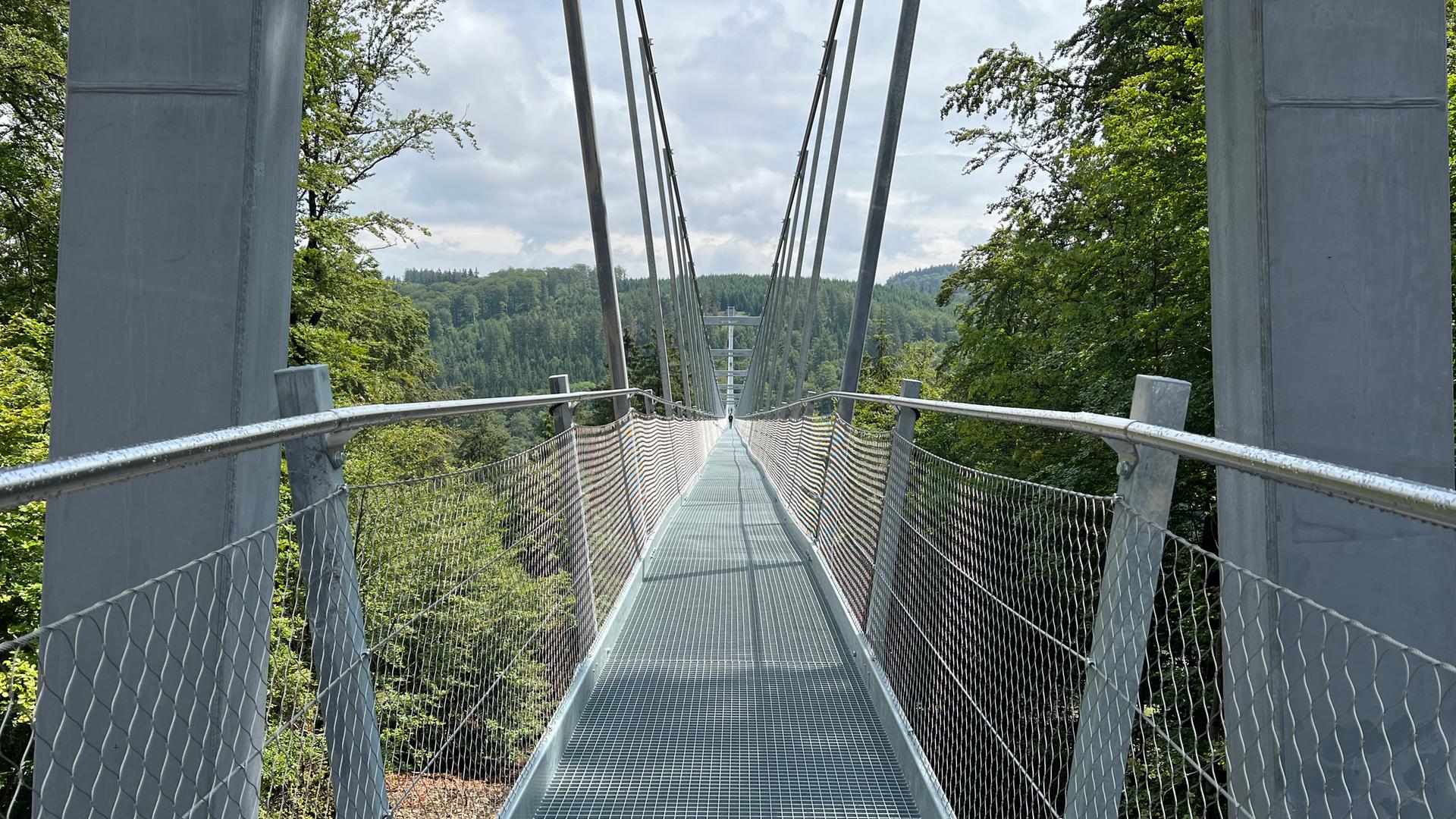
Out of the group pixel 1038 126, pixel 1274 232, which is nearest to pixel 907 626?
pixel 1274 232

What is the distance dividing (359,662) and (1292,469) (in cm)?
164

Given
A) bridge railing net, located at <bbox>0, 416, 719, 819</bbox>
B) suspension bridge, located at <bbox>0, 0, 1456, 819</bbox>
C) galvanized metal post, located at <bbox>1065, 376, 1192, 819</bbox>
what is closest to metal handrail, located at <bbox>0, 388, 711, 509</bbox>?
suspension bridge, located at <bbox>0, 0, 1456, 819</bbox>

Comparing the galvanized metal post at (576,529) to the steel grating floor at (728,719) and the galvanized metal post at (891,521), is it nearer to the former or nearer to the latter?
the steel grating floor at (728,719)

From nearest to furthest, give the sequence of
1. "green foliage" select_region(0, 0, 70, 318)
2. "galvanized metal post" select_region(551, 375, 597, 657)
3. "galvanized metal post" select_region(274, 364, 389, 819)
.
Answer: "galvanized metal post" select_region(274, 364, 389, 819) < "galvanized metal post" select_region(551, 375, 597, 657) < "green foliage" select_region(0, 0, 70, 318)

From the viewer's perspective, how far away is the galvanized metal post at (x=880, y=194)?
7.93 metres

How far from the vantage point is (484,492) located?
2590 mm

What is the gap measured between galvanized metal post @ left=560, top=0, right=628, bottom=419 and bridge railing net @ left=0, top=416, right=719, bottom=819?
15.4 ft

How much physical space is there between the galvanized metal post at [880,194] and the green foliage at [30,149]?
9.60m

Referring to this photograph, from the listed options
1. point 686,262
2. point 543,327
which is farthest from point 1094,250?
point 543,327

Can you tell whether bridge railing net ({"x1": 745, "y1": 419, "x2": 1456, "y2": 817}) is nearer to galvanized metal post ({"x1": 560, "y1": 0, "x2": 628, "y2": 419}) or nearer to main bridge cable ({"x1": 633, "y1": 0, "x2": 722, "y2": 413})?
galvanized metal post ({"x1": 560, "y1": 0, "x2": 628, "y2": 419})

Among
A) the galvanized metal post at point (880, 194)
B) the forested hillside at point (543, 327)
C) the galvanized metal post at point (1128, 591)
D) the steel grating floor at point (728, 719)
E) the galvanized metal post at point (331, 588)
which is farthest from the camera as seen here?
the forested hillside at point (543, 327)

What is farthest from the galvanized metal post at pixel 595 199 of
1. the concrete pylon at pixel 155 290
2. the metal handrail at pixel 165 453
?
the metal handrail at pixel 165 453

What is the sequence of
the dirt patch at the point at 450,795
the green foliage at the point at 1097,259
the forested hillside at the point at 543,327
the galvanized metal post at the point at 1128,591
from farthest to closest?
the forested hillside at the point at 543,327 → the green foliage at the point at 1097,259 → the dirt patch at the point at 450,795 → the galvanized metal post at the point at 1128,591

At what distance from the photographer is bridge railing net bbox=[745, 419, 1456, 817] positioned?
172 centimetres
